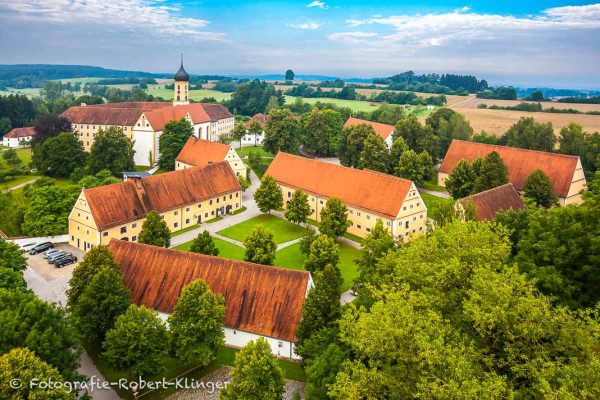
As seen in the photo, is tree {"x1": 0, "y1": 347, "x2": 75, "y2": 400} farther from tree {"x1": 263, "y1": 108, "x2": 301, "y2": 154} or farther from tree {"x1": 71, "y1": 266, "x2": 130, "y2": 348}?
tree {"x1": 263, "y1": 108, "x2": 301, "y2": 154}

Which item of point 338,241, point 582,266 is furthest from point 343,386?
point 338,241

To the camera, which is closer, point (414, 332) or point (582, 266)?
point (414, 332)

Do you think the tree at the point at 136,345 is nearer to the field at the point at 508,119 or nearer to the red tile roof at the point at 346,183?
the red tile roof at the point at 346,183

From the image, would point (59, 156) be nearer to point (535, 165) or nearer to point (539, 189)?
point (539, 189)

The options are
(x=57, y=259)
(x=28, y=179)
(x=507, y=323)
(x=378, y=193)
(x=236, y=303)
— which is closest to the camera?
(x=507, y=323)

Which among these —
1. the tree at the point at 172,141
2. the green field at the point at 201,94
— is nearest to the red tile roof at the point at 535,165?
the tree at the point at 172,141

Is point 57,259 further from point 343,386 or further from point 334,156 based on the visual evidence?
point 334,156

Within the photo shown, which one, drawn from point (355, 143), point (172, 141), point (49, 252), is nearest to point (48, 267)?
point (49, 252)
